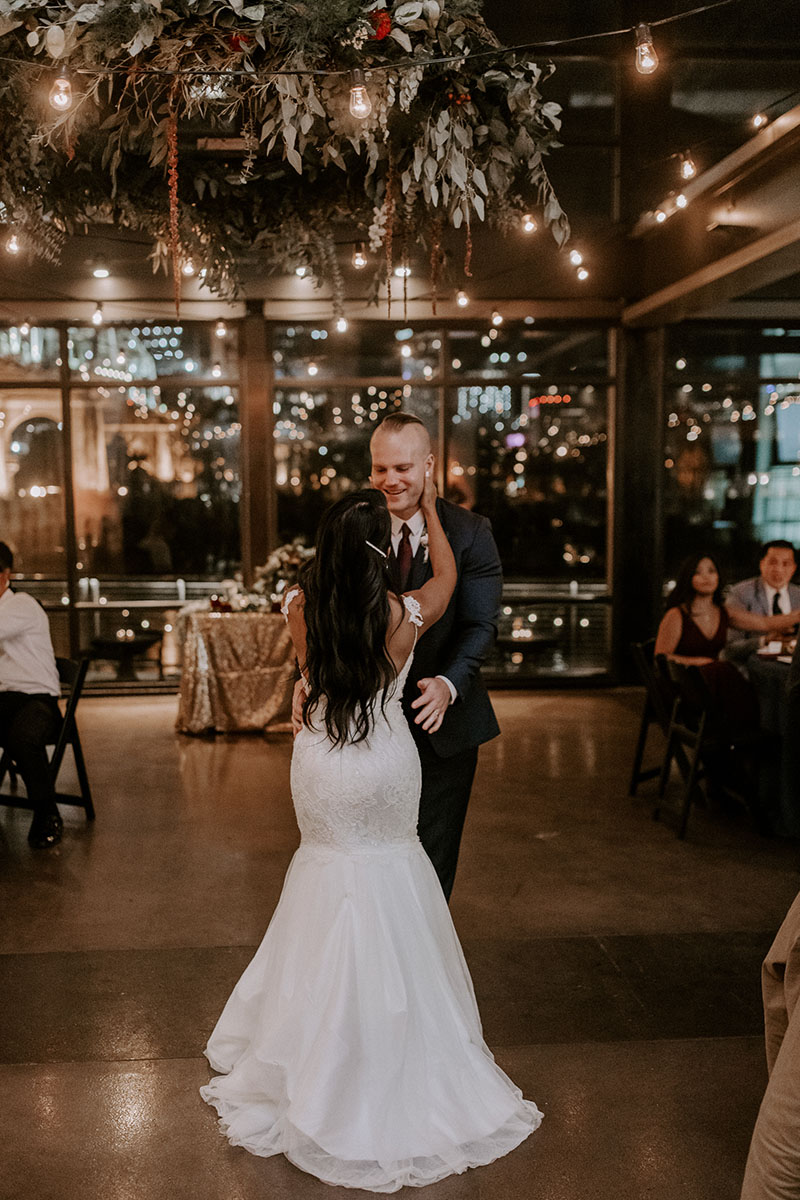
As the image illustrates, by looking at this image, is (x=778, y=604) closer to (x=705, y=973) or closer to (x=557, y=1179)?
(x=705, y=973)

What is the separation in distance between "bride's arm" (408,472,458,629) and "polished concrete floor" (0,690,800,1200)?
135 centimetres

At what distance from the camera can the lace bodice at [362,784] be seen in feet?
9.05

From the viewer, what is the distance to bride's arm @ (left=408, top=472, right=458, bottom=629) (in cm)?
309

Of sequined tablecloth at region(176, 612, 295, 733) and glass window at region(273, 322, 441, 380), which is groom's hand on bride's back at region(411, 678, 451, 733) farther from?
glass window at region(273, 322, 441, 380)

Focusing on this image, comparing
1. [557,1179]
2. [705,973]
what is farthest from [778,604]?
[557,1179]

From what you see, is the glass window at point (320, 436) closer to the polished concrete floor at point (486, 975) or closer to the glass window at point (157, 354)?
the glass window at point (157, 354)

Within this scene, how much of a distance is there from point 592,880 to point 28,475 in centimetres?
664

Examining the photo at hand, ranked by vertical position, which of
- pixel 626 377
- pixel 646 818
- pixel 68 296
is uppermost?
pixel 68 296

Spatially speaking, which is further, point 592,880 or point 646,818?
point 646,818

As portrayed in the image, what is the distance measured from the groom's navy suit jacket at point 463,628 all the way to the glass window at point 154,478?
6463 millimetres

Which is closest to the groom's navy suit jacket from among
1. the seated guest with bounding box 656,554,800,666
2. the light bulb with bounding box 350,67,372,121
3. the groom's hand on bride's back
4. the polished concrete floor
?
the groom's hand on bride's back

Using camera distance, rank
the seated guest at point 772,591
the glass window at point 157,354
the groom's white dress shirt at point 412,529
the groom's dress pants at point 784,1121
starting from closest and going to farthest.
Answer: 1. the groom's dress pants at point 784,1121
2. the groom's white dress shirt at point 412,529
3. the seated guest at point 772,591
4. the glass window at point 157,354

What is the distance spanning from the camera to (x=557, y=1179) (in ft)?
8.41

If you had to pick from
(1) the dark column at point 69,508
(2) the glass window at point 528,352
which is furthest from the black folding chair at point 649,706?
(1) the dark column at point 69,508
